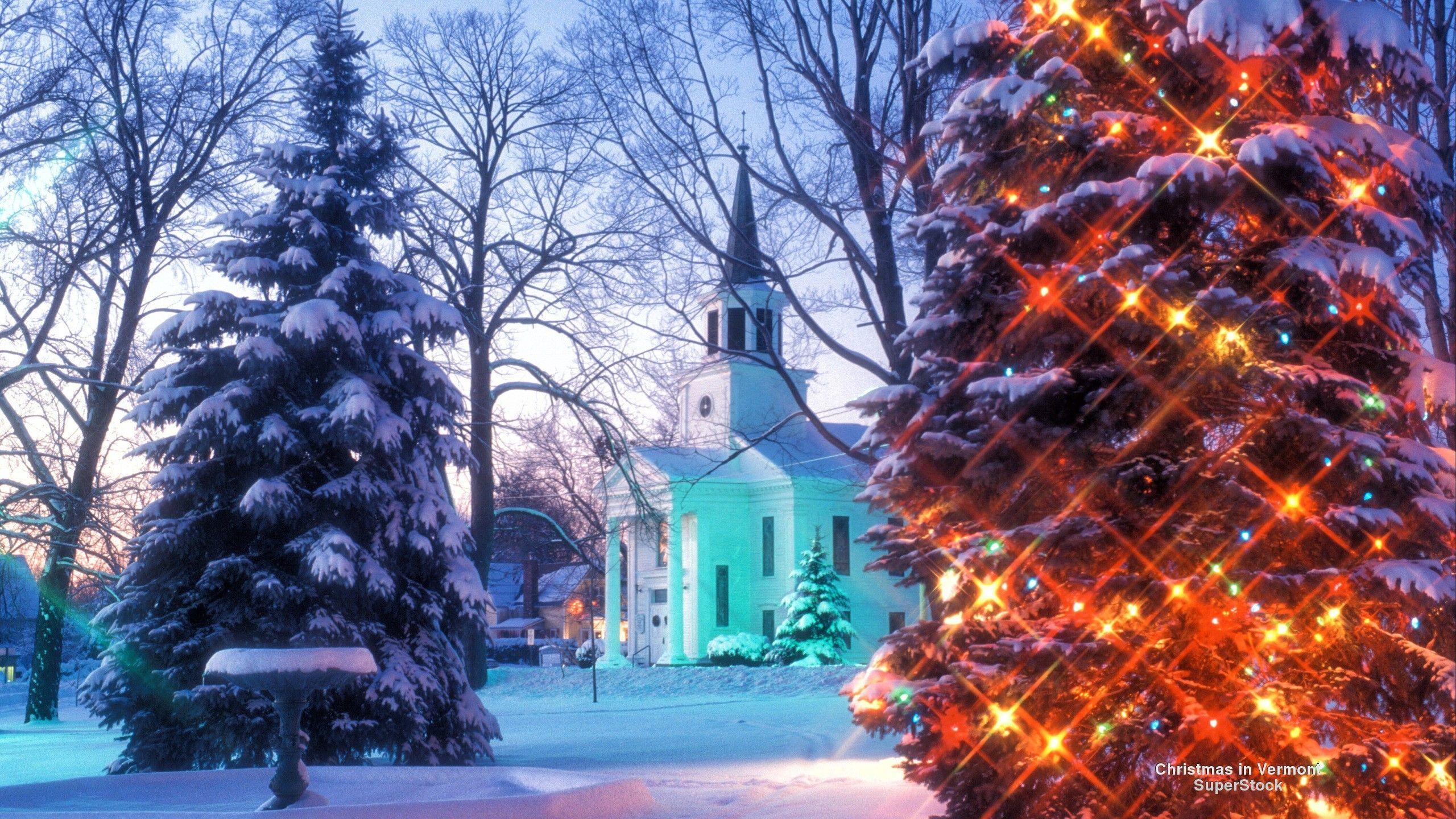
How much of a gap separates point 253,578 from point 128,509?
7.12m

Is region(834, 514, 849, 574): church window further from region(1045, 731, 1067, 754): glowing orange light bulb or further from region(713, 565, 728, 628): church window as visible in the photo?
region(1045, 731, 1067, 754): glowing orange light bulb

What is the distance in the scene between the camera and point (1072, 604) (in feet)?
23.6

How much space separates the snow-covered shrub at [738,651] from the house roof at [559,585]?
36460 millimetres

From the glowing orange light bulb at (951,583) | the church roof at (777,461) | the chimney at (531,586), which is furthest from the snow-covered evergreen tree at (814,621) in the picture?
the chimney at (531,586)

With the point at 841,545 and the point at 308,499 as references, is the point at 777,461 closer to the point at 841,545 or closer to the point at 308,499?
the point at 841,545

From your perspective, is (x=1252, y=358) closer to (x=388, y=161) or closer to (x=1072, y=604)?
(x=1072, y=604)

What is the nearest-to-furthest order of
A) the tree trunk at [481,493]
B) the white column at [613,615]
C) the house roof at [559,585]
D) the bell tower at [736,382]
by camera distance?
the tree trunk at [481,493], the bell tower at [736,382], the white column at [613,615], the house roof at [559,585]

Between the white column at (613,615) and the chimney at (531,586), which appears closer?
the white column at (613,615)

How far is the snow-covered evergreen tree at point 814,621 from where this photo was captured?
37719 millimetres

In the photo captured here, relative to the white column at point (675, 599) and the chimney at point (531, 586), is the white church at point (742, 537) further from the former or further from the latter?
the chimney at point (531, 586)

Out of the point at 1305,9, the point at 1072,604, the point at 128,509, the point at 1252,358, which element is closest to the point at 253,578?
the point at 128,509

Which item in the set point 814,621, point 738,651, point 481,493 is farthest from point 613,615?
point 481,493

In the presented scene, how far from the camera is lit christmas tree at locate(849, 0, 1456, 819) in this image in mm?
6637

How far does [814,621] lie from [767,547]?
6.51 m
